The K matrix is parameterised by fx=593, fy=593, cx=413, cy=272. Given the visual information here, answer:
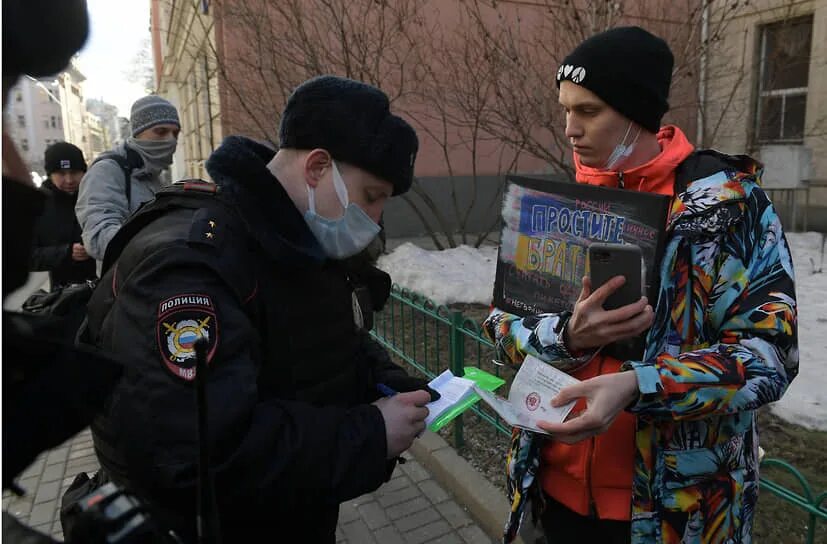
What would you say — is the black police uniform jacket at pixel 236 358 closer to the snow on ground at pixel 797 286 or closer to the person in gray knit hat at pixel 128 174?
the person in gray knit hat at pixel 128 174

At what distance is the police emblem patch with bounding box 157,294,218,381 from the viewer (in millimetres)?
1054

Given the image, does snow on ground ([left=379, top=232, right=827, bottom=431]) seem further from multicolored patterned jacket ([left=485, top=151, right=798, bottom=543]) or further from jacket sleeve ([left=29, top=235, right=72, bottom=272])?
jacket sleeve ([left=29, top=235, right=72, bottom=272])

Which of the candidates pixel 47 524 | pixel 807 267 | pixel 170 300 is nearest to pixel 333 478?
pixel 170 300

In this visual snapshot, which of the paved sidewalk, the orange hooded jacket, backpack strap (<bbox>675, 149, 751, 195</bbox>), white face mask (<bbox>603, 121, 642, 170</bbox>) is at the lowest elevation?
the paved sidewalk

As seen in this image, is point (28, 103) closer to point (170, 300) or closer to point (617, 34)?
point (170, 300)

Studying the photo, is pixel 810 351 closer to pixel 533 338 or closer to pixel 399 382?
pixel 533 338

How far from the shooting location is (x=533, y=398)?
1.52 m

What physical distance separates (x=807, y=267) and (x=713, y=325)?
7545 millimetres

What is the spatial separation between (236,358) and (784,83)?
1317 cm

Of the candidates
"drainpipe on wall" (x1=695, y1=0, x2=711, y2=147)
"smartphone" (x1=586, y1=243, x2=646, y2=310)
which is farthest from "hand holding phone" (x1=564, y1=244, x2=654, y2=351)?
"drainpipe on wall" (x1=695, y1=0, x2=711, y2=147)

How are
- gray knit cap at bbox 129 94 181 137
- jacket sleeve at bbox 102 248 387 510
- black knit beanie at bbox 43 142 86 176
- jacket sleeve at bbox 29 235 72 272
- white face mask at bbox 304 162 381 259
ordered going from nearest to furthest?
jacket sleeve at bbox 102 248 387 510 → white face mask at bbox 304 162 381 259 → gray knit cap at bbox 129 94 181 137 → jacket sleeve at bbox 29 235 72 272 → black knit beanie at bbox 43 142 86 176

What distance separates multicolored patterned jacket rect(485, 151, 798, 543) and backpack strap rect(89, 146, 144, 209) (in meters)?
3.11

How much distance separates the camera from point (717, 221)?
4.37 ft

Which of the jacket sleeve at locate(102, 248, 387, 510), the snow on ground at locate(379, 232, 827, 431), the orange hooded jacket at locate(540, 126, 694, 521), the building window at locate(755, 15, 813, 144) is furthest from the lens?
the building window at locate(755, 15, 813, 144)
